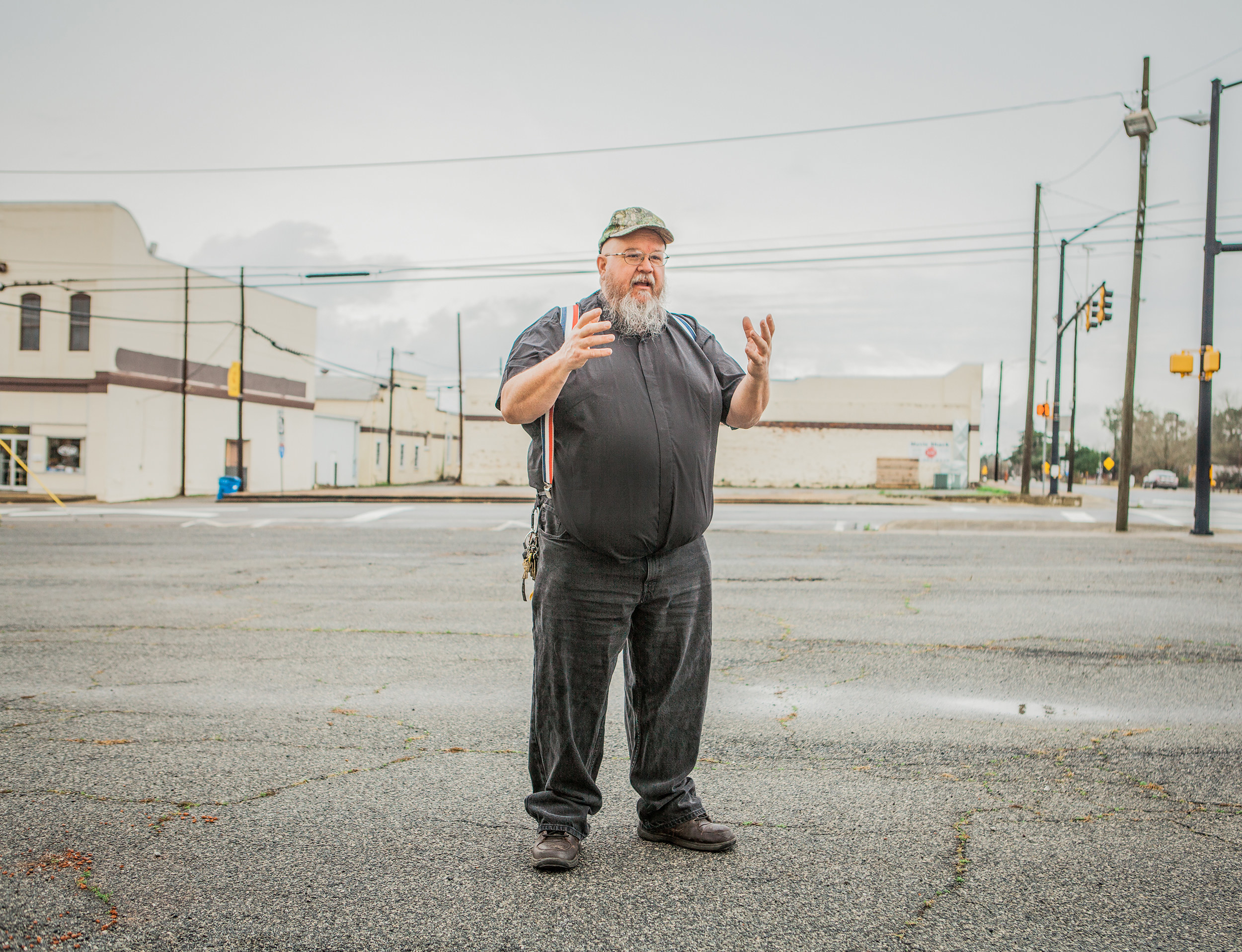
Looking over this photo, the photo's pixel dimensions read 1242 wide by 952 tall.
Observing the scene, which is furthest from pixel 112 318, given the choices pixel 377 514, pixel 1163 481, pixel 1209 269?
pixel 1163 481

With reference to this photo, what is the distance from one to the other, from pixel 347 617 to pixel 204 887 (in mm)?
5229

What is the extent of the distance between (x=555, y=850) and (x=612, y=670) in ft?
1.92

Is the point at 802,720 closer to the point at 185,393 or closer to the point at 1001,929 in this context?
the point at 1001,929

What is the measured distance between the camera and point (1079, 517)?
2188 cm

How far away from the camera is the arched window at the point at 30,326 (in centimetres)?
3228

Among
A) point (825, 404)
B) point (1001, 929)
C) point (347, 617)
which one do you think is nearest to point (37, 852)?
point (1001, 929)

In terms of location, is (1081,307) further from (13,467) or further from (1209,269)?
(13,467)

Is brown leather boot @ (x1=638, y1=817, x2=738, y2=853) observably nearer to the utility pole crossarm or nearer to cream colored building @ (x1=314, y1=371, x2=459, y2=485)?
the utility pole crossarm

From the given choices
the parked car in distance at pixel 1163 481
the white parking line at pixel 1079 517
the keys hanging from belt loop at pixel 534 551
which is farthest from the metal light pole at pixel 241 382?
the parked car in distance at pixel 1163 481

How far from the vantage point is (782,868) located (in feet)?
9.91

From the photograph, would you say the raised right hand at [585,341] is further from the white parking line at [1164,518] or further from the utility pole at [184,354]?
the utility pole at [184,354]

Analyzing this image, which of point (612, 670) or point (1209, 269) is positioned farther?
point (1209, 269)

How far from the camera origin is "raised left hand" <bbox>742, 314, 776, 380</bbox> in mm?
3141

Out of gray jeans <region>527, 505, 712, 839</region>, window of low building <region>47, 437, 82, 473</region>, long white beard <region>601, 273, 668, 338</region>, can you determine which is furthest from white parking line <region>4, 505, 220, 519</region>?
long white beard <region>601, 273, 668, 338</region>
